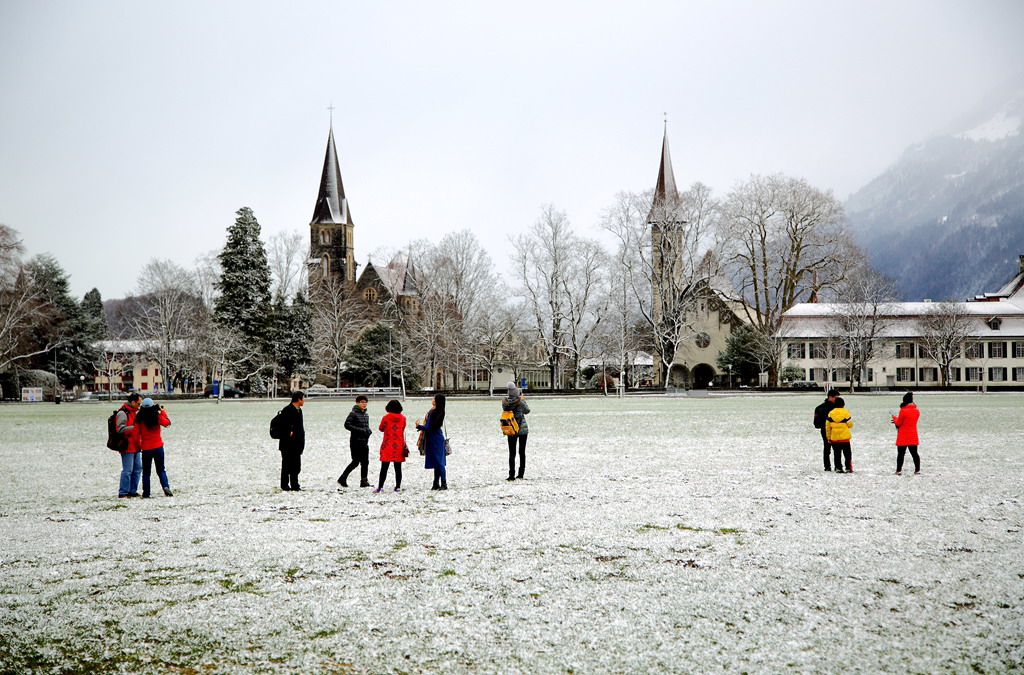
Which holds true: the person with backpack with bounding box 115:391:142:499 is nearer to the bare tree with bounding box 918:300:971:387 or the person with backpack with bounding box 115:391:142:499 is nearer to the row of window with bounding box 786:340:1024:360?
the bare tree with bounding box 918:300:971:387

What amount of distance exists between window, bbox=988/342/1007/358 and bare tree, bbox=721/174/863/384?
2361cm

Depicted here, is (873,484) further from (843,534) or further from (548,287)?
(548,287)

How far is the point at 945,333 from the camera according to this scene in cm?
7662

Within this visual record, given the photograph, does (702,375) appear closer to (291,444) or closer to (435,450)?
(435,450)

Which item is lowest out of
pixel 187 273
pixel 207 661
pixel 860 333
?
pixel 207 661

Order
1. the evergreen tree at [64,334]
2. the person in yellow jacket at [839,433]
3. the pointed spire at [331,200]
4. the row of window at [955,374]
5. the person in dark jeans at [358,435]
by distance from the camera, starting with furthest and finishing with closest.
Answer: the pointed spire at [331,200] → the row of window at [955,374] → the evergreen tree at [64,334] → the person in yellow jacket at [839,433] → the person in dark jeans at [358,435]

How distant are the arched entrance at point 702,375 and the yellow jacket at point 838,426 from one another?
240 ft

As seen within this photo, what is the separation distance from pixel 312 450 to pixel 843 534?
12.5 metres

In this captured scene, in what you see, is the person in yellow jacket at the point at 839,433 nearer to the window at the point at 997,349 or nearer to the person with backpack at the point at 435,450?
the person with backpack at the point at 435,450

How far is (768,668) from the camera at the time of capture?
5090mm

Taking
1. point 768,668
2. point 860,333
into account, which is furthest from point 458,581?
point 860,333

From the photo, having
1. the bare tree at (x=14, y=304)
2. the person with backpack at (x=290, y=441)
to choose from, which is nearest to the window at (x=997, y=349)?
the bare tree at (x=14, y=304)

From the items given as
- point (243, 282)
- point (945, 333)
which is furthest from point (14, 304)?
point (945, 333)

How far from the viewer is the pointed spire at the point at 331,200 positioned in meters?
107
